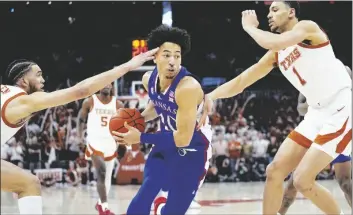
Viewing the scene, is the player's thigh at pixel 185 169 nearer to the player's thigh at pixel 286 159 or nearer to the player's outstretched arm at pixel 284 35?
the player's thigh at pixel 286 159

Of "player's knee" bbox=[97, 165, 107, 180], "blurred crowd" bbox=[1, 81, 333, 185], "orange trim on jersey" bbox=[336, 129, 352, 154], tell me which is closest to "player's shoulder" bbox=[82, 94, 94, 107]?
"player's knee" bbox=[97, 165, 107, 180]

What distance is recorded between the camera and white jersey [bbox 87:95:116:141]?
32.3ft

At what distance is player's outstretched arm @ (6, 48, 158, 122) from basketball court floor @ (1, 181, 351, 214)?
14.7ft

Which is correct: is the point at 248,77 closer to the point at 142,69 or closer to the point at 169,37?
the point at 169,37

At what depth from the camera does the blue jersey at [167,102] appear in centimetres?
497

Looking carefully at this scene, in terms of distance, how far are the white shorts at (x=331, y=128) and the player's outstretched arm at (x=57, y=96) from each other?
5.17ft

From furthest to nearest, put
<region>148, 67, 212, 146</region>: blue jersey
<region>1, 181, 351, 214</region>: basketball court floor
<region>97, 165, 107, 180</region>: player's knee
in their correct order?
<region>1, 181, 351, 214</region>: basketball court floor, <region>97, 165, 107, 180</region>: player's knee, <region>148, 67, 212, 146</region>: blue jersey

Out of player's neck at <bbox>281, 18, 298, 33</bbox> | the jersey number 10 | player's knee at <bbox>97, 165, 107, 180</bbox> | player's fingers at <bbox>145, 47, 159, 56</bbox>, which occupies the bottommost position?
player's knee at <bbox>97, 165, 107, 180</bbox>

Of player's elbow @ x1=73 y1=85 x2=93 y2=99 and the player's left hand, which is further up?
player's elbow @ x1=73 y1=85 x2=93 y2=99

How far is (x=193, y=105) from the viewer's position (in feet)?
15.9

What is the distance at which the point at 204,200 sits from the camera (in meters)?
11.0

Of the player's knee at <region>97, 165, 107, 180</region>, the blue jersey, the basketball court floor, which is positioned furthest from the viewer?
the basketball court floor

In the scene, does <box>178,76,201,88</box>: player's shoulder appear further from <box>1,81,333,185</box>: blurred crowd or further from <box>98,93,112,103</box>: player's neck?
<box>1,81,333,185</box>: blurred crowd

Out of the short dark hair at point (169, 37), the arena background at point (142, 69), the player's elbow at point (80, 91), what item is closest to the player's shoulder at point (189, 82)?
the short dark hair at point (169, 37)
